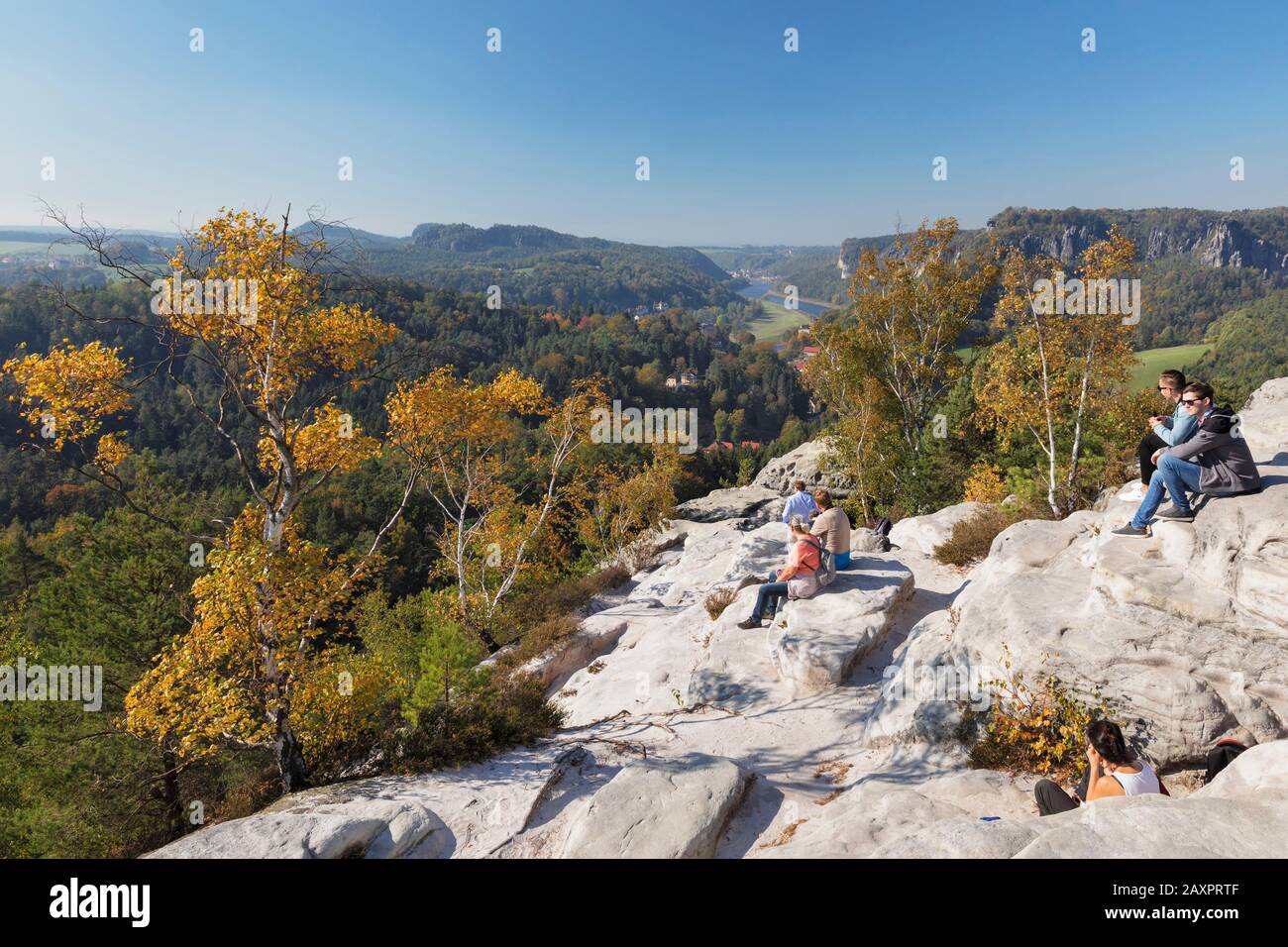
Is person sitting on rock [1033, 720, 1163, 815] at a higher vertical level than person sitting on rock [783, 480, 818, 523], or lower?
lower

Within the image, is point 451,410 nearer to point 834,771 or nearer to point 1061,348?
point 834,771

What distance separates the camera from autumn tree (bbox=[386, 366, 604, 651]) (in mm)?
15891

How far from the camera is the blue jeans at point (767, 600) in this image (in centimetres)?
1261

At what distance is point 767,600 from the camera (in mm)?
12727

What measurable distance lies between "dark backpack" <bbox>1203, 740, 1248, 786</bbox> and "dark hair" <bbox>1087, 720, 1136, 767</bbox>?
139 cm

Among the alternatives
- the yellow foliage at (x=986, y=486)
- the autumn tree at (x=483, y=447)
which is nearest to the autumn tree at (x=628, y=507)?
the autumn tree at (x=483, y=447)

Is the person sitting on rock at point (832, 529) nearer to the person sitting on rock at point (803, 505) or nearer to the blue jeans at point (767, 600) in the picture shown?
the person sitting on rock at point (803, 505)

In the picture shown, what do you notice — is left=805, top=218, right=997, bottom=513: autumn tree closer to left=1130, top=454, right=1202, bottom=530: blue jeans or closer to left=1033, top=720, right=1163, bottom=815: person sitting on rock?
left=1130, top=454, right=1202, bottom=530: blue jeans

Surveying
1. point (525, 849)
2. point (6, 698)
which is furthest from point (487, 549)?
point (525, 849)

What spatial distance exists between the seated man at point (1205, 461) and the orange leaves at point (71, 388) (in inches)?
587

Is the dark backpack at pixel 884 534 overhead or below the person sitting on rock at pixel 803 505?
below

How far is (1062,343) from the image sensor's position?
1905 cm

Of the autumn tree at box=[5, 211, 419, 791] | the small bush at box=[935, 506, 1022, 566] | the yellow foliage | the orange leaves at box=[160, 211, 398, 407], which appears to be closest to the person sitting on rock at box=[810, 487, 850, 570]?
the small bush at box=[935, 506, 1022, 566]

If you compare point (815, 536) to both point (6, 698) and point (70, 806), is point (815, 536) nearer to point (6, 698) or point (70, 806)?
point (70, 806)
